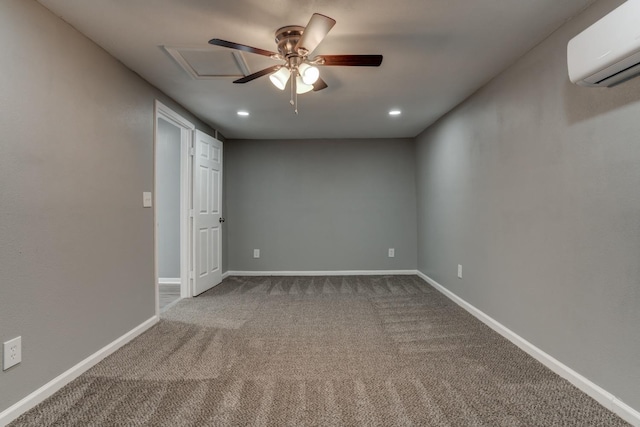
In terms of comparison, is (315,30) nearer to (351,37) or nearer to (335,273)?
(351,37)

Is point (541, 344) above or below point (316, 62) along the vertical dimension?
below

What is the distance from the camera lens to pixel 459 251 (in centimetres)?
345

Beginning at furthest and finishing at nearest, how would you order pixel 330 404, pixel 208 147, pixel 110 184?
pixel 208 147 → pixel 110 184 → pixel 330 404

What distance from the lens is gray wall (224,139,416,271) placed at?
5.03 meters

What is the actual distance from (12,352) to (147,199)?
1.45m

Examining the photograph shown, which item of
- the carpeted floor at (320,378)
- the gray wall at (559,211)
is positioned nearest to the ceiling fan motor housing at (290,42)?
the gray wall at (559,211)

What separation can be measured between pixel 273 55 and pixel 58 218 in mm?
1552

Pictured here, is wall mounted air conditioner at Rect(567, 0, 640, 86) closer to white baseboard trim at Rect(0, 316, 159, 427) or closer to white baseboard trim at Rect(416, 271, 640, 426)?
white baseboard trim at Rect(416, 271, 640, 426)

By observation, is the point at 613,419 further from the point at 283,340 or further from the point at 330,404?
the point at 283,340

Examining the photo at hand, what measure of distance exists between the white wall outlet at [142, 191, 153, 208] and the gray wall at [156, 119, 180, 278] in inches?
68.4

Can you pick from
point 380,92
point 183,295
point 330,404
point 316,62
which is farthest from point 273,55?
point 183,295

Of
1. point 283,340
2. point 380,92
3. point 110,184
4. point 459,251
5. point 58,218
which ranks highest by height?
point 380,92

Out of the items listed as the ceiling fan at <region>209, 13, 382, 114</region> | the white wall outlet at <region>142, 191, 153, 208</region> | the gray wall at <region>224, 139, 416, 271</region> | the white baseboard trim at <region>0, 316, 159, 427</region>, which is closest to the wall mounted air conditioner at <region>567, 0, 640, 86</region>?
the ceiling fan at <region>209, 13, 382, 114</region>

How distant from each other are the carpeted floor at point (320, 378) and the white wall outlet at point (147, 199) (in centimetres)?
106
